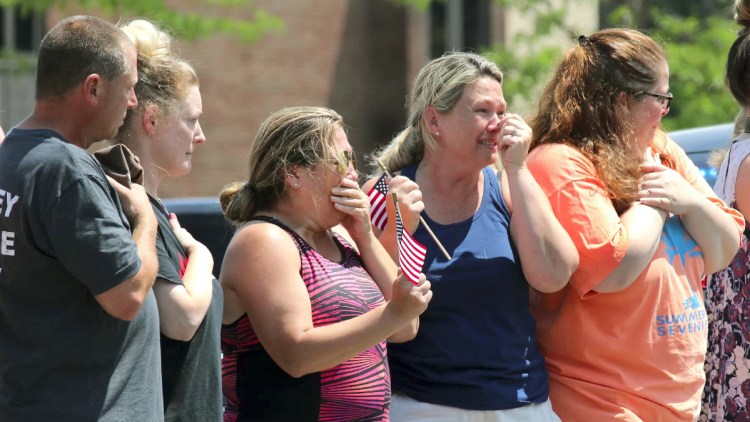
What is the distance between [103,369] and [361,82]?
13128 mm

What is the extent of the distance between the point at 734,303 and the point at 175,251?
84.8 inches

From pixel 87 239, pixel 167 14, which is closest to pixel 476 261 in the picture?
pixel 87 239

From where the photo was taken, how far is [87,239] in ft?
8.33

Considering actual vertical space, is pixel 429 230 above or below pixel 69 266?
below

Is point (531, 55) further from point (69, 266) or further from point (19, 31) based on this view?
point (69, 266)

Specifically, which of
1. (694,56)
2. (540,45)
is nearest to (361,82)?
(540,45)

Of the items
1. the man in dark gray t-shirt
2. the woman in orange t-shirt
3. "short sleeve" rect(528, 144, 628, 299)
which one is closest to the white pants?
the woman in orange t-shirt

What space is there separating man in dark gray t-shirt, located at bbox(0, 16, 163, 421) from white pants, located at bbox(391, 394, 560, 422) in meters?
0.96

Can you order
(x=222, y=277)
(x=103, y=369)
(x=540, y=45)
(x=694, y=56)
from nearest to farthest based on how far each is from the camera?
(x=103, y=369), (x=222, y=277), (x=694, y=56), (x=540, y=45)

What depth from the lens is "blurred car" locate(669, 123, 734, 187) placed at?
5254 mm

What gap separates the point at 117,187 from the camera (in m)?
2.79

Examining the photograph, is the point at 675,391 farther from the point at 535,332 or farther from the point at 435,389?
the point at 435,389

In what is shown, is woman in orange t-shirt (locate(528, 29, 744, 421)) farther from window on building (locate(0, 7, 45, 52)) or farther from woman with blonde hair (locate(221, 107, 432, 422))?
window on building (locate(0, 7, 45, 52))

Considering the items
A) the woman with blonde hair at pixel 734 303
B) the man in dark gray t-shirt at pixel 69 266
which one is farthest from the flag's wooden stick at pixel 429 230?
the woman with blonde hair at pixel 734 303
